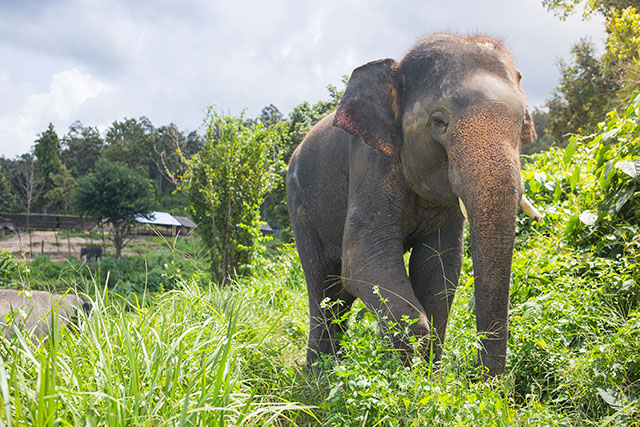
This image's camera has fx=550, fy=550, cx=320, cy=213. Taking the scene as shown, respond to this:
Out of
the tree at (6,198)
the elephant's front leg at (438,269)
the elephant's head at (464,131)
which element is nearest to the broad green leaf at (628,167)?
the elephant's head at (464,131)

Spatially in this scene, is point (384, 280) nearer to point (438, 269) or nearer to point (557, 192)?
point (438, 269)

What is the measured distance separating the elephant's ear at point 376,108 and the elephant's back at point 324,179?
0.32 metres

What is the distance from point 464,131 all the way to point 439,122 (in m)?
0.19

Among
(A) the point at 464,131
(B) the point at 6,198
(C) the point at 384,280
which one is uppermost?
(B) the point at 6,198

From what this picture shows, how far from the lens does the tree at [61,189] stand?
39.9 meters

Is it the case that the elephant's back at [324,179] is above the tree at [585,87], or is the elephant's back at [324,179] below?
below

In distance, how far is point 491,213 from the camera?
2.53m

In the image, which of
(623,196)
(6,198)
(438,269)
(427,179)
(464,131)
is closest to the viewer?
(464,131)

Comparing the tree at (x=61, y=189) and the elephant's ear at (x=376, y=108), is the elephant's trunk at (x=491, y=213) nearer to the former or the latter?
the elephant's ear at (x=376, y=108)

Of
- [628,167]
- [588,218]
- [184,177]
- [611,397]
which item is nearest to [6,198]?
[184,177]

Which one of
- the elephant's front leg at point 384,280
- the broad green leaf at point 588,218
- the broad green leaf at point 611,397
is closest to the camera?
the elephant's front leg at point 384,280

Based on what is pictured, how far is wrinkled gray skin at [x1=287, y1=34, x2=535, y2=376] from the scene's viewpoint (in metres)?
2.58

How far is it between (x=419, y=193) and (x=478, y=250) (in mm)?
564

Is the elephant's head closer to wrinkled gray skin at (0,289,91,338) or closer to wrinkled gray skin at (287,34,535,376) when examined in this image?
wrinkled gray skin at (287,34,535,376)
